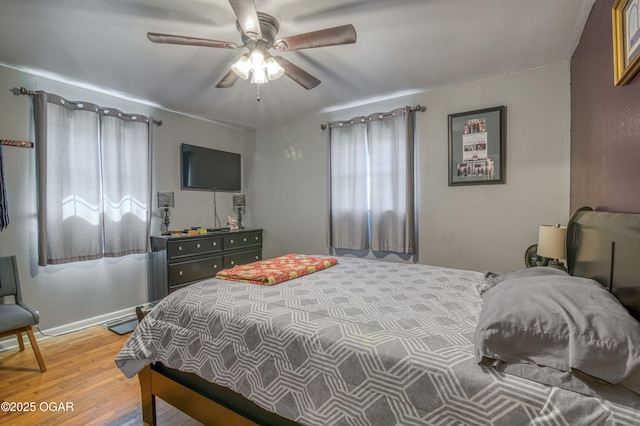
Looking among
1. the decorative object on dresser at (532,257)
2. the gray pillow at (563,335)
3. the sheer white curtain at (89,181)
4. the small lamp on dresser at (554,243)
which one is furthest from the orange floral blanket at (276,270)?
the sheer white curtain at (89,181)

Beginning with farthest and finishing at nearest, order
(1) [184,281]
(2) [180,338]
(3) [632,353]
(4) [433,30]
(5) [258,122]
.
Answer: (5) [258,122] → (1) [184,281] → (4) [433,30] → (2) [180,338] → (3) [632,353]

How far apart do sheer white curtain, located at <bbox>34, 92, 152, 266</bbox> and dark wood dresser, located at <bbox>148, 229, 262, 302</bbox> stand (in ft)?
0.95

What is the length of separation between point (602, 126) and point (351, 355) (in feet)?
6.34

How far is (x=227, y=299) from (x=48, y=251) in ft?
7.75

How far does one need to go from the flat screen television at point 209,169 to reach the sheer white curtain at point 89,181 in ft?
1.64

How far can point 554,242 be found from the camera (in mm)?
2193

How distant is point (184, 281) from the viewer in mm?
3412

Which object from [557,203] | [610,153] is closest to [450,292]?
[610,153]

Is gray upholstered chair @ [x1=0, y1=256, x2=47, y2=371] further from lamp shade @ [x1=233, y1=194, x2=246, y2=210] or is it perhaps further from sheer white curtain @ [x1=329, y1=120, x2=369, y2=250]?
sheer white curtain @ [x1=329, y1=120, x2=369, y2=250]

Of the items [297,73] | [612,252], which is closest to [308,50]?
[297,73]

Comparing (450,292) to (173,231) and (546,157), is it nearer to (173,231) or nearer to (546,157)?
(546,157)

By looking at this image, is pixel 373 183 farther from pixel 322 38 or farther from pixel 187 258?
pixel 187 258

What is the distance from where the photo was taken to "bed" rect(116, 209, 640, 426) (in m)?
0.84

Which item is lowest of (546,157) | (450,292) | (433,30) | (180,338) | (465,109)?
(180,338)
